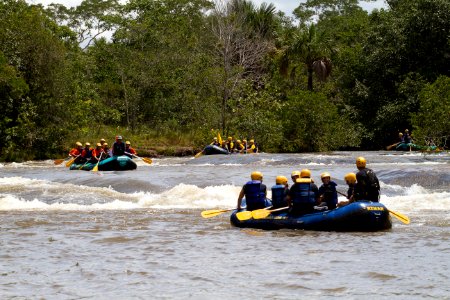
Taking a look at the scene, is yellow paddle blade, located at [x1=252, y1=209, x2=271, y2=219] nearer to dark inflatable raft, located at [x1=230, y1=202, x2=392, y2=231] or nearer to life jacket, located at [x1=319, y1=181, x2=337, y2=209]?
dark inflatable raft, located at [x1=230, y1=202, x2=392, y2=231]

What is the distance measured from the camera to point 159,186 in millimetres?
19281

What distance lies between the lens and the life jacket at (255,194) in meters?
13.2

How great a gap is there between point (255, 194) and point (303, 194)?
120 centimetres

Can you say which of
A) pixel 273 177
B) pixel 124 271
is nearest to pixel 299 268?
pixel 124 271

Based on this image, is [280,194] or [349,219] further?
[280,194]

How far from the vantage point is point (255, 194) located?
13281 mm

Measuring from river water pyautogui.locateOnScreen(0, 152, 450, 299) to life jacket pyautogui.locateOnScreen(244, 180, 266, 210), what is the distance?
0.66 metres

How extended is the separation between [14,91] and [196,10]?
75.4 feet

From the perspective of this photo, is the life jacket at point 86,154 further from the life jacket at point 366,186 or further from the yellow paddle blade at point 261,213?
the life jacket at point 366,186

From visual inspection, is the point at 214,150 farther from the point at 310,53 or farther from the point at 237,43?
the point at 310,53

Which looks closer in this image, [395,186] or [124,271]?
[124,271]

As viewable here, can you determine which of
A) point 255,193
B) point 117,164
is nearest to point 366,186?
point 255,193

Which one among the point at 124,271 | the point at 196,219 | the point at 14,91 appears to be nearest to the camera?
the point at 124,271

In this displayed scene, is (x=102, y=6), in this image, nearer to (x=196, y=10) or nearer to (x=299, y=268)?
(x=196, y=10)
